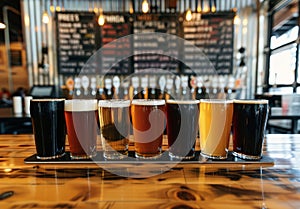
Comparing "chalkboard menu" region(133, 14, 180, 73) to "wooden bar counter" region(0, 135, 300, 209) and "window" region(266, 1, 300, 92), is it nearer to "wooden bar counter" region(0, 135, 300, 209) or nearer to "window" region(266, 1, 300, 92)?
"window" region(266, 1, 300, 92)

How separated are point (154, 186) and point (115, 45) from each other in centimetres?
377

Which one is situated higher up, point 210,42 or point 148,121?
point 210,42

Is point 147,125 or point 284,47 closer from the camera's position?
point 147,125

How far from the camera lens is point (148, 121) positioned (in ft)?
2.09

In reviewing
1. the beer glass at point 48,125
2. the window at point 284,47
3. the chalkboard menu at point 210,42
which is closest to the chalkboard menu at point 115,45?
the chalkboard menu at point 210,42

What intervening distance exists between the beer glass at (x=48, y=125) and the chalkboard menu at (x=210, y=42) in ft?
11.7

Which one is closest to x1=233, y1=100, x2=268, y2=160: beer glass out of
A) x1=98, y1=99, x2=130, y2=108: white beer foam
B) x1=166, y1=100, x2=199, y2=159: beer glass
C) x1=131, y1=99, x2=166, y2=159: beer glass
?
x1=166, y1=100, x2=199, y2=159: beer glass

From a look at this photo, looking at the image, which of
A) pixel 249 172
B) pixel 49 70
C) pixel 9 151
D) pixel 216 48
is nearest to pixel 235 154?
pixel 249 172

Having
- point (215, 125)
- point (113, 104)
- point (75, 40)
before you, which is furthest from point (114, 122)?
point (75, 40)

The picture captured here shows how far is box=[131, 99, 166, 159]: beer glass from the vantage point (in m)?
0.64

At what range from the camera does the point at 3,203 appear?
43cm

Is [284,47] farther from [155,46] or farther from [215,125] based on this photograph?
[215,125]

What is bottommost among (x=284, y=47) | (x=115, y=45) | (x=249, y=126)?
(x=249, y=126)

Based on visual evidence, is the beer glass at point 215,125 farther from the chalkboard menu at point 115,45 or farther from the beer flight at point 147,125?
the chalkboard menu at point 115,45
